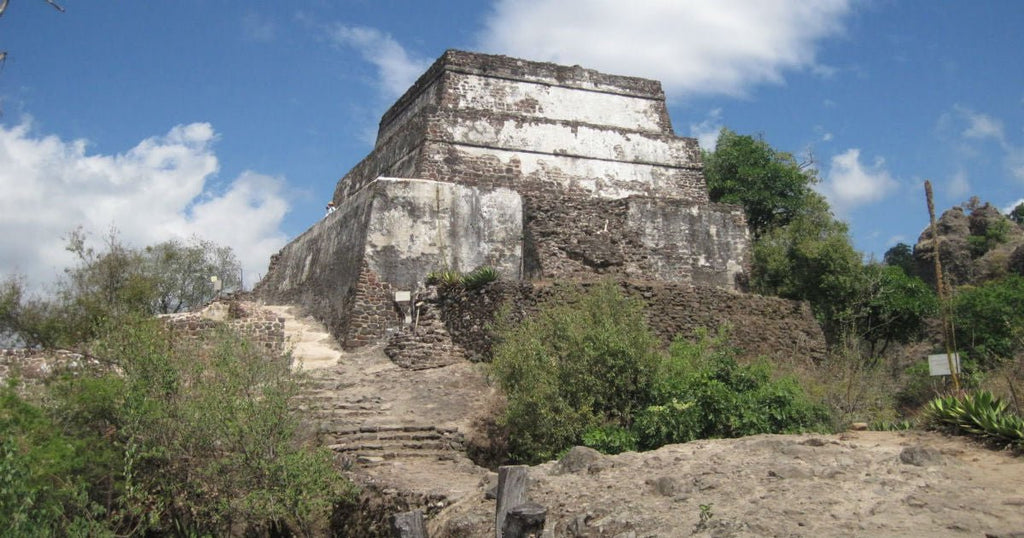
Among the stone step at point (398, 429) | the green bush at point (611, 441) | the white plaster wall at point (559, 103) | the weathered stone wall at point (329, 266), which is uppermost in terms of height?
the white plaster wall at point (559, 103)

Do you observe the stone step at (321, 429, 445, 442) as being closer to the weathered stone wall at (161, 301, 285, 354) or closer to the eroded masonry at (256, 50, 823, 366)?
the weathered stone wall at (161, 301, 285, 354)

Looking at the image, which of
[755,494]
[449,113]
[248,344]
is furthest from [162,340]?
[449,113]

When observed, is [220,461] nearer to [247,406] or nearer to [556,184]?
[247,406]

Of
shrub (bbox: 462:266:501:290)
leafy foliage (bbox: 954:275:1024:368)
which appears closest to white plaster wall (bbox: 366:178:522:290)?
shrub (bbox: 462:266:501:290)

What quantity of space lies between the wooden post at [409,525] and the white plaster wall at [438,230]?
7930 millimetres

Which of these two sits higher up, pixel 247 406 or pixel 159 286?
pixel 159 286

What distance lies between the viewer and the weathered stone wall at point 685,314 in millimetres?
14023

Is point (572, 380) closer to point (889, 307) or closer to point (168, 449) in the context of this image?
point (168, 449)

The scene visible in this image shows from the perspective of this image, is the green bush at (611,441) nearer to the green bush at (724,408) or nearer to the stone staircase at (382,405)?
the green bush at (724,408)

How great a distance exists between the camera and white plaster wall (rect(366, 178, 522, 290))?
15914 millimetres

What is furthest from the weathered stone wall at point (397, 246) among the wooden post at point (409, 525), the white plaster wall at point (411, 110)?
the wooden post at point (409, 525)

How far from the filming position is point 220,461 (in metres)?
8.91

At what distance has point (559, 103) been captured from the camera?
20.3 metres

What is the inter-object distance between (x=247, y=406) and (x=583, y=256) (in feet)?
26.9
